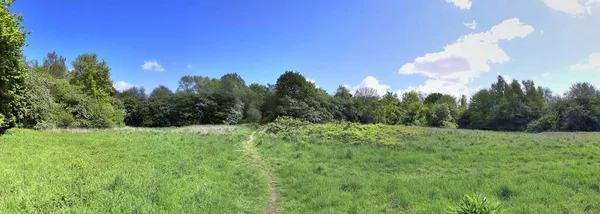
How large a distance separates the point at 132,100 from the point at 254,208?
214 ft

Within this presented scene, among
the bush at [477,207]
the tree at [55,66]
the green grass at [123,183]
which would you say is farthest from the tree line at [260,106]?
the bush at [477,207]

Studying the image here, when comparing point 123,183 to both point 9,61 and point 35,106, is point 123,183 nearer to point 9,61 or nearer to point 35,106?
point 9,61

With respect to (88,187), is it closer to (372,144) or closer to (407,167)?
(407,167)

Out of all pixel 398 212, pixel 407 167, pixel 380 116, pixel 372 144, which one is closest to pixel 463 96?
pixel 380 116

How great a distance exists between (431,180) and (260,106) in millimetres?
53174

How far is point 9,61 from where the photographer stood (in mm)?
18344

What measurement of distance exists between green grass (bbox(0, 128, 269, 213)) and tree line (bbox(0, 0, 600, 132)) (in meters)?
17.5

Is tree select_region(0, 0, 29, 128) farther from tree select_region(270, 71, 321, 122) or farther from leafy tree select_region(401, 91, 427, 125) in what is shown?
leafy tree select_region(401, 91, 427, 125)

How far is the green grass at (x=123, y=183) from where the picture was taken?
6.70 meters

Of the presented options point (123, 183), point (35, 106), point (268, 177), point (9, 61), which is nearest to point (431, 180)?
point (268, 177)

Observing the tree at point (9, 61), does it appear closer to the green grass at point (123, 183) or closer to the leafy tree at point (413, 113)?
the green grass at point (123, 183)

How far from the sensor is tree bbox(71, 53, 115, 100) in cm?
5209

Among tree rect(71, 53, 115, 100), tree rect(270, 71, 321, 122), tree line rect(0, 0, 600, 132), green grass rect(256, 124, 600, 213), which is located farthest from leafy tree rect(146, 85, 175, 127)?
green grass rect(256, 124, 600, 213)

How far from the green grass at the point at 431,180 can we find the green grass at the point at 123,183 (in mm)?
1884
